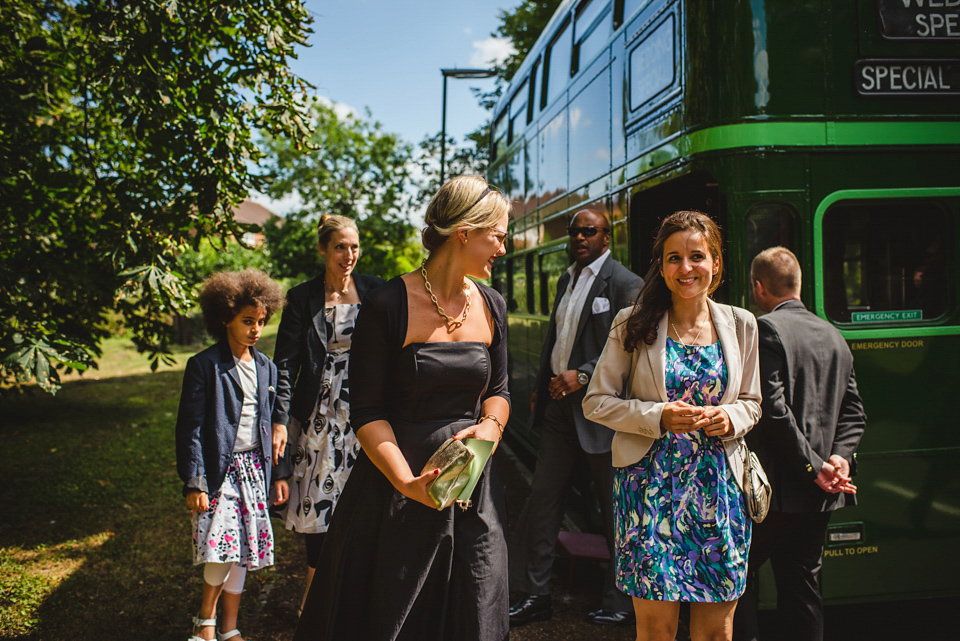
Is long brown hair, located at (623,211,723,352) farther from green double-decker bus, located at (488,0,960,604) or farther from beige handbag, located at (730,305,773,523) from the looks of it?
green double-decker bus, located at (488,0,960,604)

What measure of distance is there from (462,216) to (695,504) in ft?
4.81

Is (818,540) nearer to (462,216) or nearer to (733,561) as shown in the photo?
(733,561)

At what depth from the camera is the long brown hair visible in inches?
115

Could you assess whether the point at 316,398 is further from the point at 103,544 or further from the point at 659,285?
the point at 103,544

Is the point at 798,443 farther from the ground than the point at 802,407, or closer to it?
closer to it

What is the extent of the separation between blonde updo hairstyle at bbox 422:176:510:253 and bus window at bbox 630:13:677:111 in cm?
251

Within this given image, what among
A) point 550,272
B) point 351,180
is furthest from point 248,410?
point 351,180

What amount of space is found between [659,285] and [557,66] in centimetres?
491

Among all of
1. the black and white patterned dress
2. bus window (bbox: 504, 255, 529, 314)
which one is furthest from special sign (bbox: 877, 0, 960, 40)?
bus window (bbox: 504, 255, 529, 314)

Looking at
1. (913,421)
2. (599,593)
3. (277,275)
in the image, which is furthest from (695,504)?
(277,275)

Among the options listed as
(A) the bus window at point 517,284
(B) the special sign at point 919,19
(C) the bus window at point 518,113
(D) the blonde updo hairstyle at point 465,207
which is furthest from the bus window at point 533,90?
(D) the blonde updo hairstyle at point 465,207

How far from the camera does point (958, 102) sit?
12.6ft

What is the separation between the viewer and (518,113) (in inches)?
368

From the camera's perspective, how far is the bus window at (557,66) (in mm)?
6906
